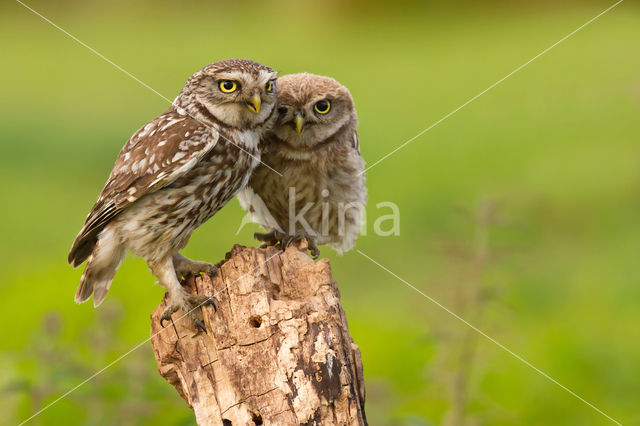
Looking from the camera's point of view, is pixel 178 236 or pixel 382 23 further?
pixel 382 23

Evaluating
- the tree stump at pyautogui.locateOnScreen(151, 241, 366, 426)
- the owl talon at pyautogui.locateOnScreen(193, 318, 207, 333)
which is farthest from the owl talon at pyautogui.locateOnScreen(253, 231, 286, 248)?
the owl talon at pyautogui.locateOnScreen(193, 318, 207, 333)

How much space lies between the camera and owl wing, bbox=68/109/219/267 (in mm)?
3426

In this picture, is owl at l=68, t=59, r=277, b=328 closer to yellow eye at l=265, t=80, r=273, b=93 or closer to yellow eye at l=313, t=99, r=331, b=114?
yellow eye at l=265, t=80, r=273, b=93

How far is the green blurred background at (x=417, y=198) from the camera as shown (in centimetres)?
393

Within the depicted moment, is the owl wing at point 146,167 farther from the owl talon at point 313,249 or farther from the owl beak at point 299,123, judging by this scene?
the owl talon at point 313,249

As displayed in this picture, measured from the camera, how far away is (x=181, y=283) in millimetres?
3525

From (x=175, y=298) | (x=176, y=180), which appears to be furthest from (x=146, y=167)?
(x=175, y=298)

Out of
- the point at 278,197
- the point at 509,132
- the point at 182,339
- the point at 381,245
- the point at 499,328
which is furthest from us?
the point at 509,132

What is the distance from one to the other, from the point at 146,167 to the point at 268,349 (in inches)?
46.1

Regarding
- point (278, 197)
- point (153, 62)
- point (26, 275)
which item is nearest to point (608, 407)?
point (278, 197)

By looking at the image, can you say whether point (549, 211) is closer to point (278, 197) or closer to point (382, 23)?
point (278, 197)

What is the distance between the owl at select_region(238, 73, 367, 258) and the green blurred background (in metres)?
0.64

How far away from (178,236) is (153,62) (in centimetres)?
889

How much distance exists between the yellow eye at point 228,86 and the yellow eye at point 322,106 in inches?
26.2
